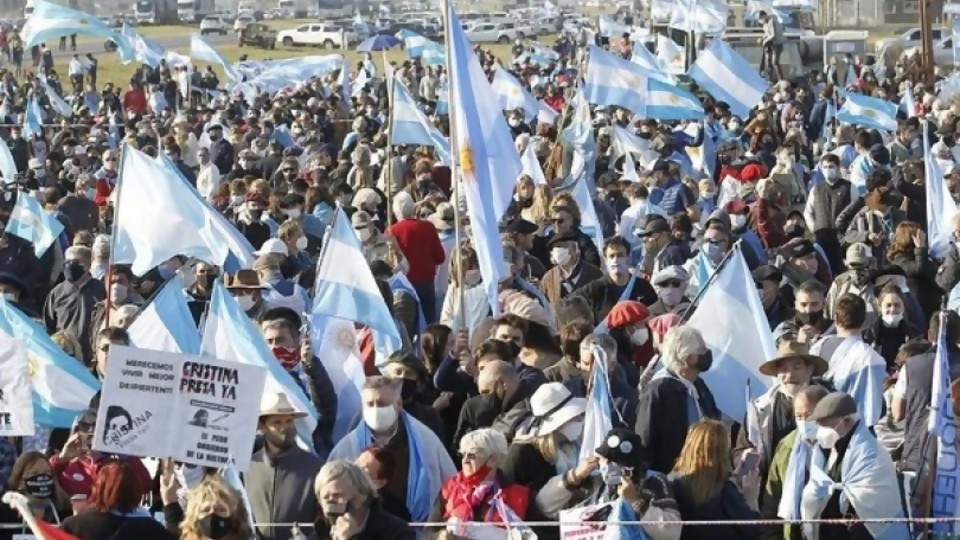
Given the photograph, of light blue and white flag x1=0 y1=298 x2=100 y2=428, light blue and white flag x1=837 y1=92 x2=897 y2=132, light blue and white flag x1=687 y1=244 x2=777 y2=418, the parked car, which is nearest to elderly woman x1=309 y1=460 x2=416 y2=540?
light blue and white flag x1=0 y1=298 x2=100 y2=428

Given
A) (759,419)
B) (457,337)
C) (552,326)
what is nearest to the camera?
(759,419)

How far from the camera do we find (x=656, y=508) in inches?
283

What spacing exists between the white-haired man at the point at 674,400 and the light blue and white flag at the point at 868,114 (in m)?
14.7

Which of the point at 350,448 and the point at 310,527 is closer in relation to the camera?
the point at 310,527

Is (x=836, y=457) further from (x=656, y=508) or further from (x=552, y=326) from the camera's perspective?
(x=552, y=326)

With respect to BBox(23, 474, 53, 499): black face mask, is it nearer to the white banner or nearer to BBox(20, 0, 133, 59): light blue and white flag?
the white banner

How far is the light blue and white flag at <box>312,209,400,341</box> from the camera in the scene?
11117 millimetres

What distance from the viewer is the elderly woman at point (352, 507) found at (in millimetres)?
6906

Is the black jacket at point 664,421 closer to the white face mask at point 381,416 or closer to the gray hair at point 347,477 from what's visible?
the white face mask at point 381,416

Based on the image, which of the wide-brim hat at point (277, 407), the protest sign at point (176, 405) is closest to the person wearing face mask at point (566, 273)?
the wide-brim hat at point (277, 407)

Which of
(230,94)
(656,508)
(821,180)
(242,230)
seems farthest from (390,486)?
(230,94)

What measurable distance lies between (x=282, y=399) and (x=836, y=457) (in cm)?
220

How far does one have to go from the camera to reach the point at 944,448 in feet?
26.5

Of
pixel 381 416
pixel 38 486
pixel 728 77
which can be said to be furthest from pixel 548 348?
pixel 728 77
